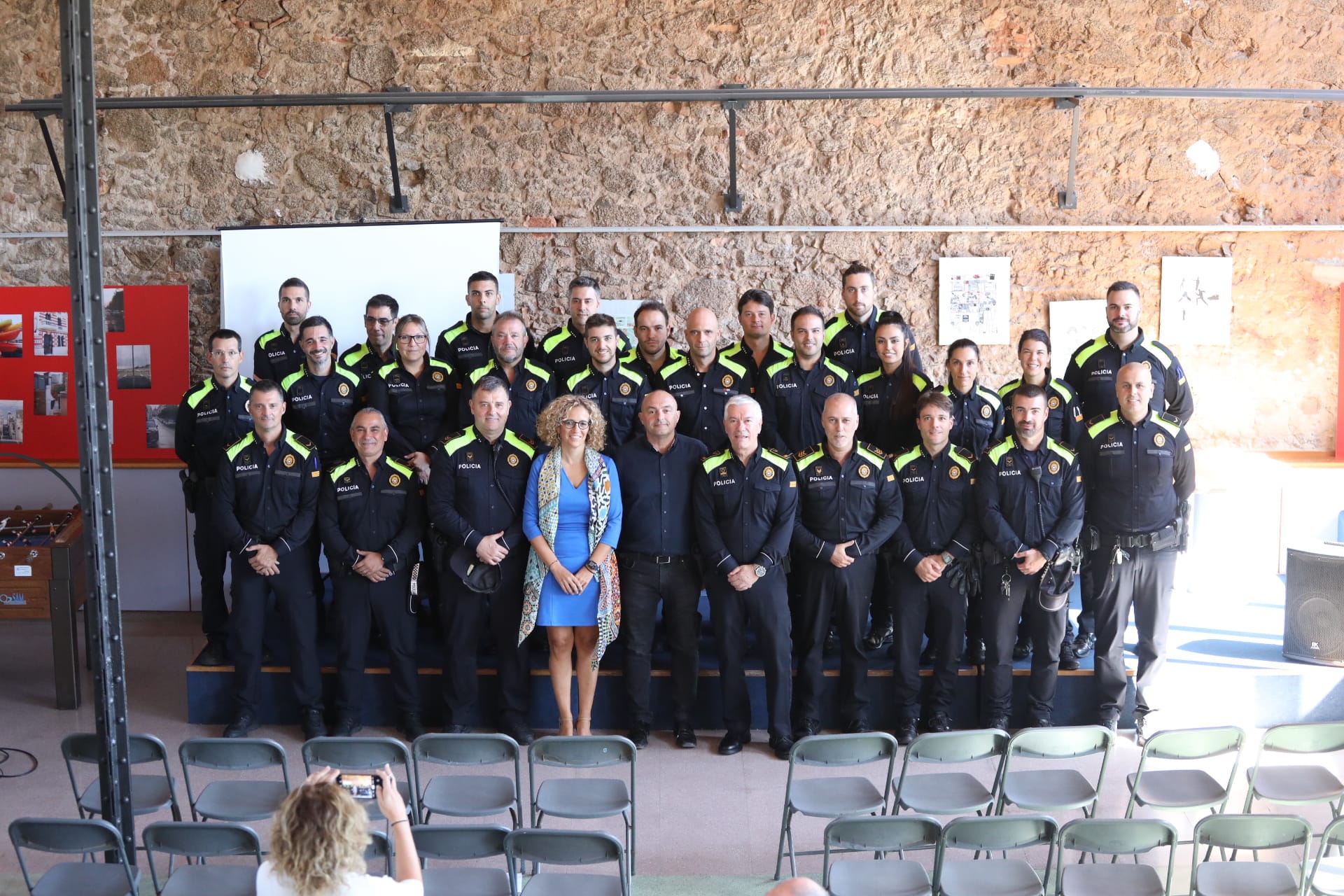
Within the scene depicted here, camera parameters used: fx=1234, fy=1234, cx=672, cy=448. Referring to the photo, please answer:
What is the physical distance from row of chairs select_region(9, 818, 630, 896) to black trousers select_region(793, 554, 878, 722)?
2130 mm

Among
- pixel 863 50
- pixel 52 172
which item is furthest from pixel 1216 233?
pixel 52 172

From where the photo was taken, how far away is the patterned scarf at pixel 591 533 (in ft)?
18.3

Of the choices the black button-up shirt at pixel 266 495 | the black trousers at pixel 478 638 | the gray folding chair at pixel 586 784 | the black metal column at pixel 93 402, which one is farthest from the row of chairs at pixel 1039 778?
the black button-up shirt at pixel 266 495

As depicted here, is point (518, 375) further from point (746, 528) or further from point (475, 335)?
point (746, 528)

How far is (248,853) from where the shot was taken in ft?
12.6

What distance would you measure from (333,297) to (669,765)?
12.6 feet

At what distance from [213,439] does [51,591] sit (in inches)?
43.6

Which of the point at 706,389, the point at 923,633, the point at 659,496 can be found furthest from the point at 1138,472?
the point at 659,496

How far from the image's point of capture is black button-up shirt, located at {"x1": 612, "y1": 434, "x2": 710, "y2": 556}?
5.66 m

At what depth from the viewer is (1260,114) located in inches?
319

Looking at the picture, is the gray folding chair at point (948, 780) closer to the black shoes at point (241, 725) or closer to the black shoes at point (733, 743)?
the black shoes at point (733, 743)

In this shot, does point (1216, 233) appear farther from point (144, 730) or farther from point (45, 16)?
point (45, 16)

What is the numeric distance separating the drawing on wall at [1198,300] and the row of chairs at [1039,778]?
4096 mm

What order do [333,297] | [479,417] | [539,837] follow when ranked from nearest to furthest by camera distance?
1. [539,837]
2. [479,417]
3. [333,297]
